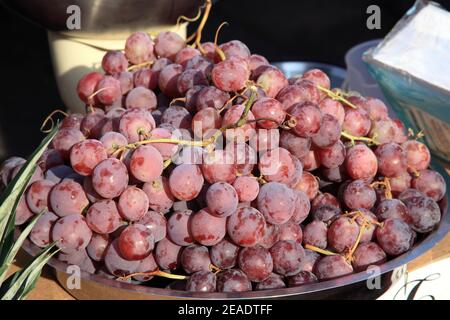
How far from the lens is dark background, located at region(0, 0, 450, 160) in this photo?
2.81 metres

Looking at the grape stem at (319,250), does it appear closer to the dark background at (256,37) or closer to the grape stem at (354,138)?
the grape stem at (354,138)

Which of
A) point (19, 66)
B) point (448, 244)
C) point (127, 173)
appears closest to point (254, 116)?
point (127, 173)

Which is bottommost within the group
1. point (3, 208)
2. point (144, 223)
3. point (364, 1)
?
point (364, 1)

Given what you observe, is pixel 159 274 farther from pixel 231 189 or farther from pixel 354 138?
pixel 354 138

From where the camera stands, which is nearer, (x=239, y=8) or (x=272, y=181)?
(x=272, y=181)

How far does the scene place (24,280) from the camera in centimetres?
66

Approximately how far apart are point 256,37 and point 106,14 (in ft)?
7.54

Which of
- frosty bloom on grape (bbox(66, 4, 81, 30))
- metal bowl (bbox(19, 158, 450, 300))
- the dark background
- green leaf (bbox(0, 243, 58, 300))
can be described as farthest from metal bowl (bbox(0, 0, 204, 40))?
the dark background

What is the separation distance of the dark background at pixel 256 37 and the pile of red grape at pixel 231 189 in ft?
6.00

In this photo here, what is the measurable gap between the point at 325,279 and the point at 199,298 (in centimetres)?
19

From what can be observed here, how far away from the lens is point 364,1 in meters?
3.85

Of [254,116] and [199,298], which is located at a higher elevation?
[254,116]

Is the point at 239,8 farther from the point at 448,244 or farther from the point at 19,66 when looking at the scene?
the point at 448,244
